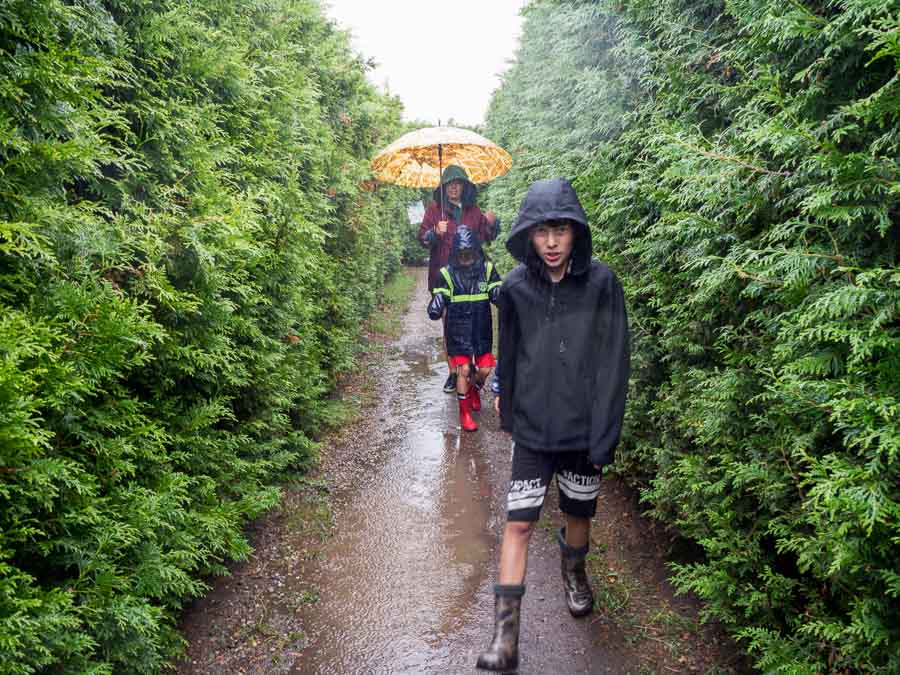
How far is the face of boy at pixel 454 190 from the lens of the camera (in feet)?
25.3

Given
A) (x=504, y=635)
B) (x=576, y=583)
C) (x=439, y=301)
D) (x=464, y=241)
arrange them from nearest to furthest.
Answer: (x=504, y=635)
(x=576, y=583)
(x=464, y=241)
(x=439, y=301)

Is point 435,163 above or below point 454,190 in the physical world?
above

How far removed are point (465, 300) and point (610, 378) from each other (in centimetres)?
337

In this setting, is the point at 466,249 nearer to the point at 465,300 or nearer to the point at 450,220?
the point at 465,300

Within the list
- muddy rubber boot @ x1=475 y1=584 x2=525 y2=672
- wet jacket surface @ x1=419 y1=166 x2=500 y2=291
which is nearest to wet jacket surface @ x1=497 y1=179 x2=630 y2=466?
muddy rubber boot @ x1=475 y1=584 x2=525 y2=672

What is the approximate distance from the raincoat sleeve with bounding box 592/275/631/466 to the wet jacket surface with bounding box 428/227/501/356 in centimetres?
311

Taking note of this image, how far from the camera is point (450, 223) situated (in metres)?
7.79

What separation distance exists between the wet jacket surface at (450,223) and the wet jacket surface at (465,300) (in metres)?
1.52

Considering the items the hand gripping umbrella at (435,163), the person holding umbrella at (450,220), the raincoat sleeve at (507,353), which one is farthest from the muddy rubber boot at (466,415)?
the raincoat sleeve at (507,353)

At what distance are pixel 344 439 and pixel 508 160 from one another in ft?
14.2

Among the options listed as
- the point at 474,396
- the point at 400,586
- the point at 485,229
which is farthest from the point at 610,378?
the point at 485,229

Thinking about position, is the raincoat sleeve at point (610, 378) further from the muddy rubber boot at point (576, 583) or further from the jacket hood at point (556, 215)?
the muddy rubber boot at point (576, 583)

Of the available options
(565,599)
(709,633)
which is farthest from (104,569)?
(709,633)

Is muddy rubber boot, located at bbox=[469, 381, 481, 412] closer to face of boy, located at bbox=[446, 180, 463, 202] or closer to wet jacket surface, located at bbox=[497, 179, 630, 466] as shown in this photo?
face of boy, located at bbox=[446, 180, 463, 202]
